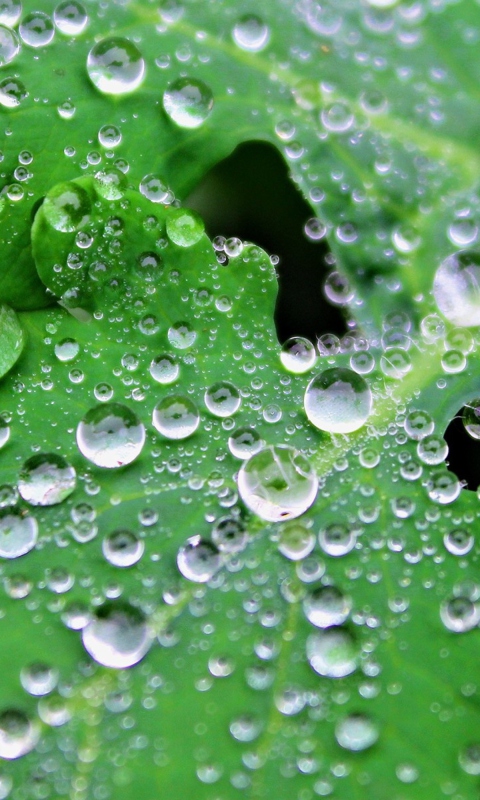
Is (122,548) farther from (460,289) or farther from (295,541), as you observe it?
(460,289)

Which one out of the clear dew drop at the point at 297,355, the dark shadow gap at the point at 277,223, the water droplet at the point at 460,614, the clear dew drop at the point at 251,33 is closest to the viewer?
the water droplet at the point at 460,614

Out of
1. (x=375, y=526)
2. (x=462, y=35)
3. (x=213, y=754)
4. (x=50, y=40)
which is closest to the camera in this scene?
(x=213, y=754)

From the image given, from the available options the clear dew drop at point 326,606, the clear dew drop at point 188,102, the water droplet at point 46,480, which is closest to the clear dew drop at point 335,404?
the clear dew drop at point 326,606

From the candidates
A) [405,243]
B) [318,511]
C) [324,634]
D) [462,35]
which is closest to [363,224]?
[405,243]

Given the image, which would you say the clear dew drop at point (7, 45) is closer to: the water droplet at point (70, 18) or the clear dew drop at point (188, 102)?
the water droplet at point (70, 18)

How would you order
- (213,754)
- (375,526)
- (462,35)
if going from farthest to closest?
(462,35), (375,526), (213,754)

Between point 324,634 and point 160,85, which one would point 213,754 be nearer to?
point 324,634
